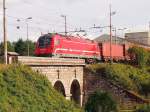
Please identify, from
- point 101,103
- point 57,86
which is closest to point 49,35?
point 57,86

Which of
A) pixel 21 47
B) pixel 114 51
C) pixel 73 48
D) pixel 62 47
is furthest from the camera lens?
pixel 21 47

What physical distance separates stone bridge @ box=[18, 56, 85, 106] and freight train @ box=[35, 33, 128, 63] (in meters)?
2.57

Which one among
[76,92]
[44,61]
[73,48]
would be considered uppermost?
[73,48]

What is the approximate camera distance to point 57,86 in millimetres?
36156

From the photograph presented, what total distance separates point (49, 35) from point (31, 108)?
61.1ft

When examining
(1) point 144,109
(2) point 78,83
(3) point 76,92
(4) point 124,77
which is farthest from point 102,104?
(4) point 124,77

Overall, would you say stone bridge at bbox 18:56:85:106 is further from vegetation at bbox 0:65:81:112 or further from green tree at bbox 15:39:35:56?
green tree at bbox 15:39:35:56

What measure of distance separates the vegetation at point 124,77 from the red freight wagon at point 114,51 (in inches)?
280

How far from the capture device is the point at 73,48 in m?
44.7

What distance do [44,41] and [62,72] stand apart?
6782 mm

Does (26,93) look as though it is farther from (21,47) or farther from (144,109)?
(21,47)

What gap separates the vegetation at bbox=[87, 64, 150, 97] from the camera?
41.7 meters

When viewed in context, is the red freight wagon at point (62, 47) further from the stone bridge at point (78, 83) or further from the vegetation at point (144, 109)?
the vegetation at point (144, 109)

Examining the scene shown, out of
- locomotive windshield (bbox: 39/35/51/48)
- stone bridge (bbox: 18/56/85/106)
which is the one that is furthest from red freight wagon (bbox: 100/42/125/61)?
locomotive windshield (bbox: 39/35/51/48)
